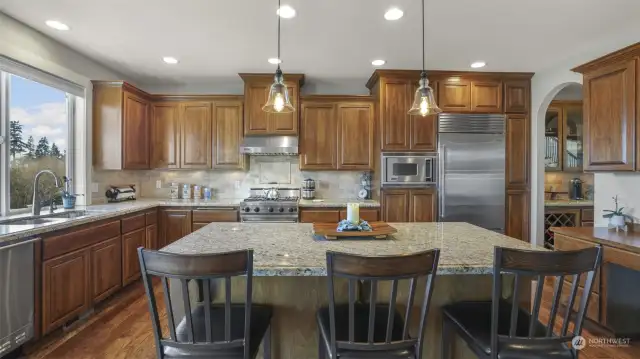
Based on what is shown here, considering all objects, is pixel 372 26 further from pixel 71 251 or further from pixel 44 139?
pixel 44 139

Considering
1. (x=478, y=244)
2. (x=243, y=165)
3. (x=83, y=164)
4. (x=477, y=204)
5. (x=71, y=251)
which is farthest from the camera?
(x=243, y=165)

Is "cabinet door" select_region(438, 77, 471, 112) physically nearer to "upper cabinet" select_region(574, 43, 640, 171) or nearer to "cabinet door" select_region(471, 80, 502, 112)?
"cabinet door" select_region(471, 80, 502, 112)

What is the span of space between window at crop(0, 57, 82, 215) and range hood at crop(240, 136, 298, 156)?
75.0 inches

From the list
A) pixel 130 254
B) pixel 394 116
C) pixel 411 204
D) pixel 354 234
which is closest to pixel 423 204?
pixel 411 204

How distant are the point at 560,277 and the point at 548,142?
4442mm

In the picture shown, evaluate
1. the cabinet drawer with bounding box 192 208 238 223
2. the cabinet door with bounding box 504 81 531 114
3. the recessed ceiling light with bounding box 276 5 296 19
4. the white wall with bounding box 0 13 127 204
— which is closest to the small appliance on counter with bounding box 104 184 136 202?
the white wall with bounding box 0 13 127 204

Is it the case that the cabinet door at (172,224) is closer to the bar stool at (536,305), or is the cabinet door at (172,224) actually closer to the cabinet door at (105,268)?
the cabinet door at (105,268)

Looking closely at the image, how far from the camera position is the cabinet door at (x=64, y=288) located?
2.26 metres

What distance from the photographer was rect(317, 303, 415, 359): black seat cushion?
1.20 metres

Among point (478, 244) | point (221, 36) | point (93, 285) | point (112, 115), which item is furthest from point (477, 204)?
point (112, 115)

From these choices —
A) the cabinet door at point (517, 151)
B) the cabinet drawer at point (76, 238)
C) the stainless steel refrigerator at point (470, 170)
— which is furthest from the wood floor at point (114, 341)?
the cabinet door at point (517, 151)

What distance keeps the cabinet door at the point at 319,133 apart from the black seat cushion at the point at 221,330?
2813 mm

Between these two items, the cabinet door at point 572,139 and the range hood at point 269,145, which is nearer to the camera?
the range hood at point 269,145

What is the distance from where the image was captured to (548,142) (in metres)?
4.77
